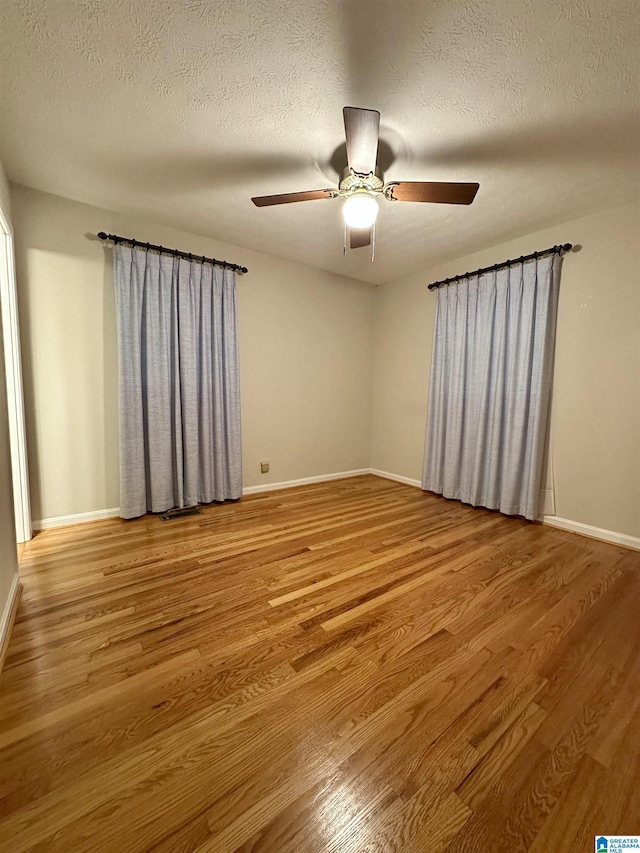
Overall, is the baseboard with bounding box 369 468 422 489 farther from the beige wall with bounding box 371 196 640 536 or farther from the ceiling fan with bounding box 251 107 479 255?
the ceiling fan with bounding box 251 107 479 255

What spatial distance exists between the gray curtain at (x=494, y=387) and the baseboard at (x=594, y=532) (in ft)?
0.46

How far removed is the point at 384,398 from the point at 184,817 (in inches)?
155

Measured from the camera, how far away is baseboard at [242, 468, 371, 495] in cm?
350

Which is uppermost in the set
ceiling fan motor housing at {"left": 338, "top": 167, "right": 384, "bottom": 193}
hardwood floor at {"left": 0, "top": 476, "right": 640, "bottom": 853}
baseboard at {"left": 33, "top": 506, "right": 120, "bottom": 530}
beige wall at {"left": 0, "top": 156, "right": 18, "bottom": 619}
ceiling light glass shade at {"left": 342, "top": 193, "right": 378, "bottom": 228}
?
ceiling fan motor housing at {"left": 338, "top": 167, "right": 384, "bottom": 193}

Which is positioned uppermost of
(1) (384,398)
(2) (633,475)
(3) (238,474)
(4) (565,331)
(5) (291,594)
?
(4) (565,331)

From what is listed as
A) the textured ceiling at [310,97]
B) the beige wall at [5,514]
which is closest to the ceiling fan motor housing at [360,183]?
the textured ceiling at [310,97]

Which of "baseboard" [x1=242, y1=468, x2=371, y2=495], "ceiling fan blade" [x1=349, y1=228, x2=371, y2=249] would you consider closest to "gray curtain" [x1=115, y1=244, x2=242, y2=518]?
"baseboard" [x1=242, y1=468, x2=371, y2=495]

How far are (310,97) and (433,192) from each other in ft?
2.49

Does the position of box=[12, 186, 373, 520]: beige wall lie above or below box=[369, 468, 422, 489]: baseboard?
above

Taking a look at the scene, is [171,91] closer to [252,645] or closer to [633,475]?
[252,645]

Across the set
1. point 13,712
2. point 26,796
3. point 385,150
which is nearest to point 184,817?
point 26,796

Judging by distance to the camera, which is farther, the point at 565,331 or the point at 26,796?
the point at 565,331

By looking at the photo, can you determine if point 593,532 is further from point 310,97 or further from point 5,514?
point 5,514

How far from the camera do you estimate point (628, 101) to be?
1.52 metres
